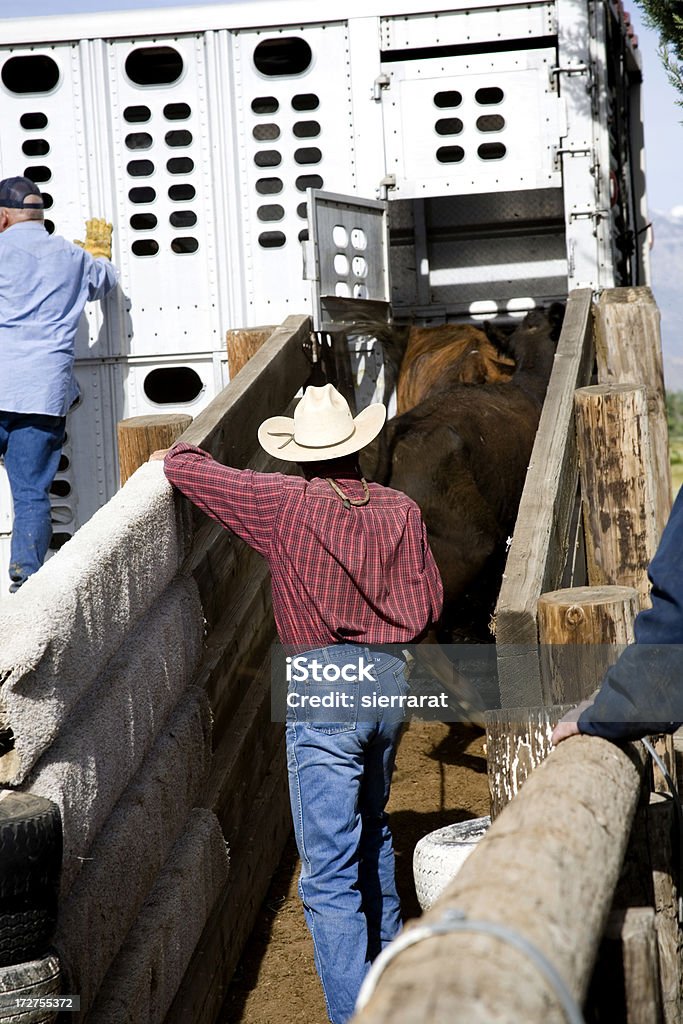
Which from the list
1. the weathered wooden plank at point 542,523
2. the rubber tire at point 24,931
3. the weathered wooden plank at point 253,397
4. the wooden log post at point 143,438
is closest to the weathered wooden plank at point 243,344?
the weathered wooden plank at point 253,397

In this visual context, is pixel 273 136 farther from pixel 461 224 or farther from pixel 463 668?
pixel 463 668

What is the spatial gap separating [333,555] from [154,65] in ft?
17.6

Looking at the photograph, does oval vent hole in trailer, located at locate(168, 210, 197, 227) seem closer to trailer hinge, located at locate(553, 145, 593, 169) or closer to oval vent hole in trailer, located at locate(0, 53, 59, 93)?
oval vent hole in trailer, located at locate(0, 53, 59, 93)

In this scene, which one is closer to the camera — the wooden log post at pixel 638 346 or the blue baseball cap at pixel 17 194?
the blue baseball cap at pixel 17 194

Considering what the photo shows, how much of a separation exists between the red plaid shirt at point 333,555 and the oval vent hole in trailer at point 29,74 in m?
4.90

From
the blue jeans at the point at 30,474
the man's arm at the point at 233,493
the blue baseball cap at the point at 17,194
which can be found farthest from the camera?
the blue baseball cap at the point at 17,194

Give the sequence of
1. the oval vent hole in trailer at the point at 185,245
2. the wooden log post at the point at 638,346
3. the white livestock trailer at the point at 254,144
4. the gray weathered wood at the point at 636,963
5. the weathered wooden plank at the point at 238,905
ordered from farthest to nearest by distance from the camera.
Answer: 1. the oval vent hole in trailer at the point at 185,245
2. the white livestock trailer at the point at 254,144
3. the wooden log post at the point at 638,346
4. the weathered wooden plank at the point at 238,905
5. the gray weathered wood at the point at 636,963

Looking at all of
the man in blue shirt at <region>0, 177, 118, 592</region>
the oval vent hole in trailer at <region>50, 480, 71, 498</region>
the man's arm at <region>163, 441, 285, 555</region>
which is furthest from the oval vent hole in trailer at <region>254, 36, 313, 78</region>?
the man's arm at <region>163, 441, 285, 555</region>

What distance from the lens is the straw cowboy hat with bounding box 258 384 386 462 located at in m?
3.68

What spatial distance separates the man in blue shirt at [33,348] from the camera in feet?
18.7

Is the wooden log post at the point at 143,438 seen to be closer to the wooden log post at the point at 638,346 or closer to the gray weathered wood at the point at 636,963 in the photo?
the gray weathered wood at the point at 636,963

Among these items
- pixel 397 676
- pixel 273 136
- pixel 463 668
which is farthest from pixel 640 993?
pixel 273 136

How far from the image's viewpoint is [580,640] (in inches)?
126

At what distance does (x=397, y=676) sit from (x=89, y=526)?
3.28ft
